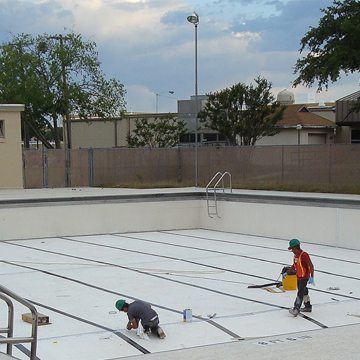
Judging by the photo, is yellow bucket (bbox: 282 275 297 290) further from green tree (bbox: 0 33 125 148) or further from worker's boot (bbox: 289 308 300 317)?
green tree (bbox: 0 33 125 148)

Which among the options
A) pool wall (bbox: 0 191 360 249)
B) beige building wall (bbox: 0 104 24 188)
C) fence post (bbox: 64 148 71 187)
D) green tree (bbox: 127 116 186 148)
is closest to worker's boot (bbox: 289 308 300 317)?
pool wall (bbox: 0 191 360 249)

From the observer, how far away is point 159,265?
16.0 m

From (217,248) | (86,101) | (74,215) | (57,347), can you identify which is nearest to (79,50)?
(86,101)

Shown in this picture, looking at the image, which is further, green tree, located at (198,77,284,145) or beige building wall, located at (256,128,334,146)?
beige building wall, located at (256,128,334,146)

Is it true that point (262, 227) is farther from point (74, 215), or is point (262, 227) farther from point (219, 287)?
point (219, 287)

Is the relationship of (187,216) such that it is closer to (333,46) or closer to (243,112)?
(333,46)

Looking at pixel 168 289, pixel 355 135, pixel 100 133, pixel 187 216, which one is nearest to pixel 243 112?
pixel 355 135

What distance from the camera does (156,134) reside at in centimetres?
5228

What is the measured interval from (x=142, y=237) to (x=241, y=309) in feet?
33.5

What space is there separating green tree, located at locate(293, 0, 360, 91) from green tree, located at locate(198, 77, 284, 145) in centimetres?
1984

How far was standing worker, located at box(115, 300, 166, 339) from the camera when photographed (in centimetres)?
929

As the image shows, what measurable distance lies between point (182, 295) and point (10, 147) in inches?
771

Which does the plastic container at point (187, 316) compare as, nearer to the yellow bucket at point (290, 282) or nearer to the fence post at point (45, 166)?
the yellow bucket at point (290, 282)

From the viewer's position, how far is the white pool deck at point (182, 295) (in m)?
8.94
